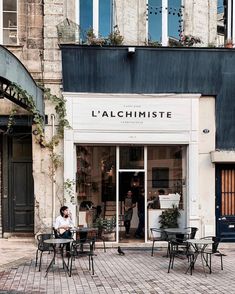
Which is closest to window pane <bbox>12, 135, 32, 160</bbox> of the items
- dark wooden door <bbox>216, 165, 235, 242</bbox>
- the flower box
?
the flower box

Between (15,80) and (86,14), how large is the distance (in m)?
4.50

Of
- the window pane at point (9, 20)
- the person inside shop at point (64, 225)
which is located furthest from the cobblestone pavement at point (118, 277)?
the window pane at point (9, 20)

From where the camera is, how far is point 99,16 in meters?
13.7

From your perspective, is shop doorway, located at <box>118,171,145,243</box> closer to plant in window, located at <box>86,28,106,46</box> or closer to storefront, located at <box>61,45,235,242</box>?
storefront, located at <box>61,45,235,242</box>

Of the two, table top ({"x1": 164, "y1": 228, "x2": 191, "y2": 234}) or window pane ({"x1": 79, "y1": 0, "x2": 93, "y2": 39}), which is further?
window pane ({"x1": 79, "y1": 0, "x2": 93, "y2": 39})

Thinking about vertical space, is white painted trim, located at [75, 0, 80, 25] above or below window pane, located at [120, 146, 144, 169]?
above

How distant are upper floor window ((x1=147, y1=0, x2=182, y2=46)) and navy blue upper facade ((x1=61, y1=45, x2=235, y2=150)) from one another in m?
0.64

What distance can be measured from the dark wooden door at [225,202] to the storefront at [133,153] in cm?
48

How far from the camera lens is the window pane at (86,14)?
44.8 ft

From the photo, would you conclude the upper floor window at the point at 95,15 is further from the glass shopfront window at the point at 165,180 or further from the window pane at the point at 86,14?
the glass shopfront window at the point at 165,180

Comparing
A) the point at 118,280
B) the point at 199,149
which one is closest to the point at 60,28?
the point at 199,149

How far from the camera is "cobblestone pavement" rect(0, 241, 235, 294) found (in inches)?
340

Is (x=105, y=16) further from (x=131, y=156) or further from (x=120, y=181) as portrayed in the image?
(x=120, y=181)

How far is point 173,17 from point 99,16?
2214 mm
